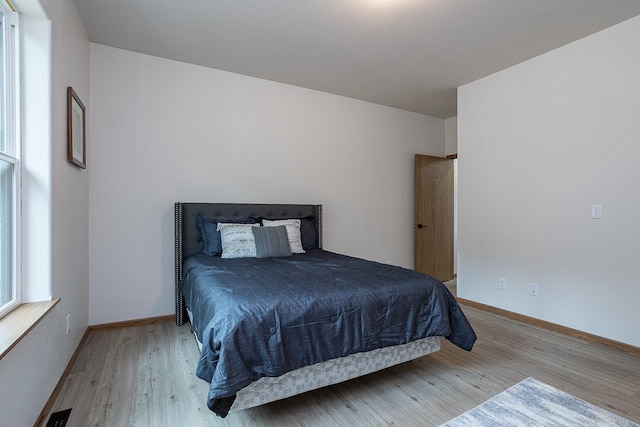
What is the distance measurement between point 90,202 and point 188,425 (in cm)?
218

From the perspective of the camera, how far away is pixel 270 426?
1665 millimetres

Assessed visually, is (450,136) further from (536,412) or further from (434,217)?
(536,412)

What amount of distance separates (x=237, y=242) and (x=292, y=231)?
587mm

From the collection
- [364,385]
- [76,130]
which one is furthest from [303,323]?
[76,130]

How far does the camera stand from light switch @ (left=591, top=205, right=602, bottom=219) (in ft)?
8.93

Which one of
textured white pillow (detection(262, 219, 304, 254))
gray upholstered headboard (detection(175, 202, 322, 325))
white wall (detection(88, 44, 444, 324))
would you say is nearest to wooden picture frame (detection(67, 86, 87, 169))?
white wall (detection(88, 44, 444, 324))

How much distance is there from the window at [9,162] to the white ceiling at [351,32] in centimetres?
89

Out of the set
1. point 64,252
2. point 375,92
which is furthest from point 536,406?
point 375,92

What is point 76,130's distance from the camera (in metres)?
2.41

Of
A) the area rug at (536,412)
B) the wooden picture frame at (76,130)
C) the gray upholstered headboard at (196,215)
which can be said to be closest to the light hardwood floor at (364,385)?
the area rug at (536,412)

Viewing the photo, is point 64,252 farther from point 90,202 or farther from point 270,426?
point 270,426

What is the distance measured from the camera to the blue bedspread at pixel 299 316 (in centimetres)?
148

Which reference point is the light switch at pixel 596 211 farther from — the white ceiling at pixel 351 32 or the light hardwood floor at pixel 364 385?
the white ceiling at pixel 351 32

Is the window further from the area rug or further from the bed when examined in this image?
the area rug
